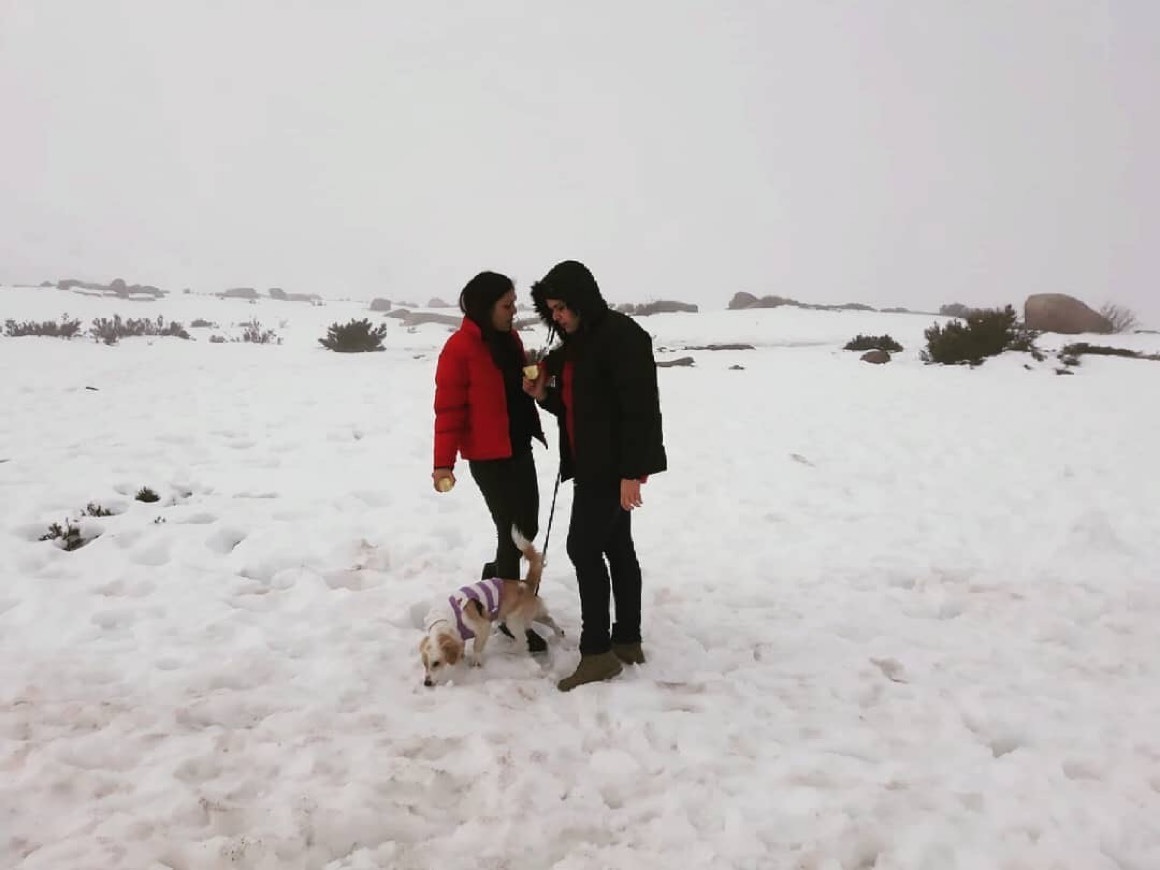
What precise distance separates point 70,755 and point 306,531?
2.78 m

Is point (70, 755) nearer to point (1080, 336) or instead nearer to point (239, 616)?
point (239, 616)

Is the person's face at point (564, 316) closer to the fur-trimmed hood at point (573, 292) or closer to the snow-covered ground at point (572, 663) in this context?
the fur-trimmed hood at point (573, 292)

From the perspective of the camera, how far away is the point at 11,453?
22.0 ft

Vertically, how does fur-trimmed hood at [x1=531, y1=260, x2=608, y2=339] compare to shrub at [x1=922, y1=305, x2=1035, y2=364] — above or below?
below

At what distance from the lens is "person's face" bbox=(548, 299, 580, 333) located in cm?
316

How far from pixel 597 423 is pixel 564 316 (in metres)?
0.56

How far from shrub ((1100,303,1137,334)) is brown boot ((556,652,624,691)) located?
81.4ft

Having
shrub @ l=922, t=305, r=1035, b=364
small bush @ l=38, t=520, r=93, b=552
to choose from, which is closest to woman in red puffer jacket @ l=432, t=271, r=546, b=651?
small bush @ l=38, t=520, r=93, b=552

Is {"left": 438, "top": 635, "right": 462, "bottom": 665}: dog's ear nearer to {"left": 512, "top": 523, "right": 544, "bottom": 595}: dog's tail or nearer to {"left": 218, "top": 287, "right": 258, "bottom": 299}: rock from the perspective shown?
{"left": 512, "top": 523, "right": 544, "bottom": 595}: dog's tail

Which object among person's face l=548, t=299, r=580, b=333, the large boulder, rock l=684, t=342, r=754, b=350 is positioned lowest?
person's face l=548, t=299, r=580, b=333

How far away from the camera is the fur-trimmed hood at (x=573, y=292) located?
3127 millimetres

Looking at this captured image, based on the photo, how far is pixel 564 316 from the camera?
10.5 feet

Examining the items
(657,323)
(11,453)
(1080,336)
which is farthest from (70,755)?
(1080,336)

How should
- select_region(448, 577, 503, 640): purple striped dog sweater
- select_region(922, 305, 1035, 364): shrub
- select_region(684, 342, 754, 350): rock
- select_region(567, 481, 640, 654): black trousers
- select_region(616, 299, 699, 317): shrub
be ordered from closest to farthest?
select_region(567, 481, 640, 654): black trousers, select_region(448, 577, 503, 640): purple striped dog sweater, select_region(922, 305, 1035, 364): shrub, select_region(684, 342, 754, 350): rock, select_region(616, 299, 699, 317): shrub
